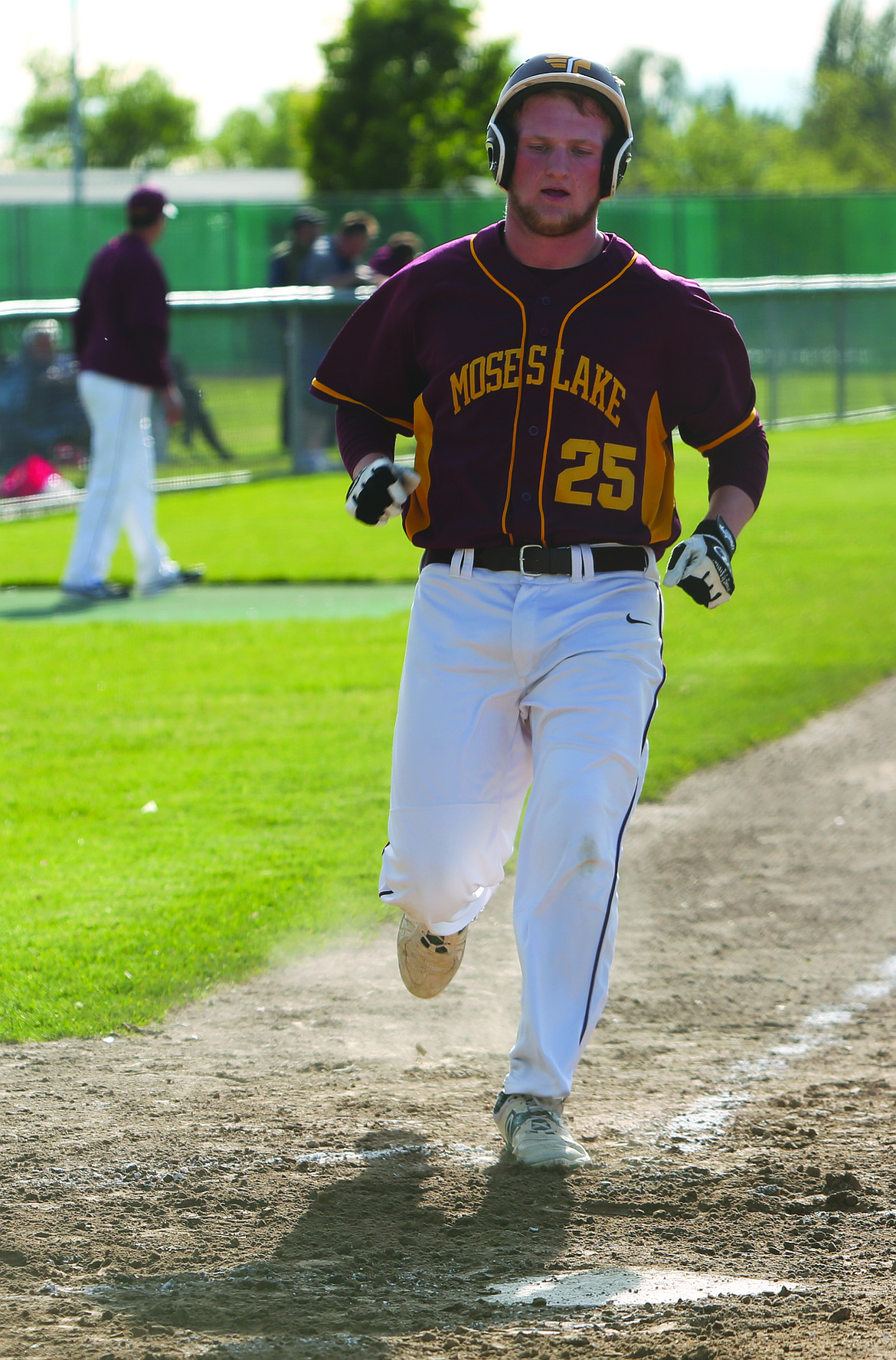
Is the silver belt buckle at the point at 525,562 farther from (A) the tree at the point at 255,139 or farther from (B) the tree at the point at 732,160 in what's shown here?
(A) the tree at the point at 255,139

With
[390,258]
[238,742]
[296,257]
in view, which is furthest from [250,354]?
[238,742]

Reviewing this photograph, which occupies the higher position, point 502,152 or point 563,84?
point 563,84

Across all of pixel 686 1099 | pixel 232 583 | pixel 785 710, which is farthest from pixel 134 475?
pixel 686 1099

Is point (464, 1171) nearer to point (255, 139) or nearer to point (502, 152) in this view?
point (502, 152)

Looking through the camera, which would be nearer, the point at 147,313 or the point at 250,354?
the point at 147,313

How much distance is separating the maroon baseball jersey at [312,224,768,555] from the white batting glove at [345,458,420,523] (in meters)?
0.09

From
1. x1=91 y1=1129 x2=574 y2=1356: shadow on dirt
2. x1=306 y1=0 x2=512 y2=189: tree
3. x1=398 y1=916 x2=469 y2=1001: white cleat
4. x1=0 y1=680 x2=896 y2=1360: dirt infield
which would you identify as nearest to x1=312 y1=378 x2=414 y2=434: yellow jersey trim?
x1=398 y1=916 x2=469 y2=1001: white cleat

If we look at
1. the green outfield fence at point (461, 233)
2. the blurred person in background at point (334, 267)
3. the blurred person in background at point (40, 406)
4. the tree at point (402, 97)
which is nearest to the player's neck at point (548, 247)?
the blurred person in background at point (40, 406)

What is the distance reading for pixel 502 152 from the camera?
12.1 ft

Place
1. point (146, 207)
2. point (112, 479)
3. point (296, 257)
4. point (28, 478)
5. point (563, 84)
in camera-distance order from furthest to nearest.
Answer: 1. point (296, 257)
2. point (28, 478)
3. point (112, 479)
4. point (146, 207)
5. point (563, 84)

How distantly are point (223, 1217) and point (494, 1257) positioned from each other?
1.76 ft

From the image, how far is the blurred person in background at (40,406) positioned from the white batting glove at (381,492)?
1203 cm

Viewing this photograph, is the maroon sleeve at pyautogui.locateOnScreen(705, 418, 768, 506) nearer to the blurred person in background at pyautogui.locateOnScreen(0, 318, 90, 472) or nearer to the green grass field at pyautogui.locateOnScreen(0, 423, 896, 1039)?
the green grass field at pyautogui.locateOnScreen(0, 423, 896, 1039)

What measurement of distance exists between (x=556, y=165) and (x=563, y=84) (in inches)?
7.2
